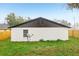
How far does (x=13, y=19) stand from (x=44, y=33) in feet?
0.89

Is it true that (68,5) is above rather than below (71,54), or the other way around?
above

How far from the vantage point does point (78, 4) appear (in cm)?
275

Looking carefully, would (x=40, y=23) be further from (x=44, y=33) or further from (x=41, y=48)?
(x=41, y=48)

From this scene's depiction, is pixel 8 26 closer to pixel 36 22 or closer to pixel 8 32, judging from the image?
pixel 8 32

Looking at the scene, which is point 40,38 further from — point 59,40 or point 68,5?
point 68,5

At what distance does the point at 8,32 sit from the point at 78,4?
23.5 inches

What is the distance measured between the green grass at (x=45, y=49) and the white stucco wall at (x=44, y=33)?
0.14ft

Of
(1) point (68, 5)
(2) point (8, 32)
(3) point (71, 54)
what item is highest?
(1) point (68, 5)

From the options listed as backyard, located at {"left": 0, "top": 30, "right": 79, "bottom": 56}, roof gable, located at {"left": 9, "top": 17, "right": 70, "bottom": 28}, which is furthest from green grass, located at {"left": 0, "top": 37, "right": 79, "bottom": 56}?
roof gable, located at {"left": 9, "top": 17, "right": 70, "bottom": 28}

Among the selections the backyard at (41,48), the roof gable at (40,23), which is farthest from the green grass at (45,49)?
the roof gable at (40,23)

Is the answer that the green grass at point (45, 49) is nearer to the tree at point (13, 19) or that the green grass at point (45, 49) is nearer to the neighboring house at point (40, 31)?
the neighboring house at point (40, 31)

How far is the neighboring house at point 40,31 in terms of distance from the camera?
9.10 ft

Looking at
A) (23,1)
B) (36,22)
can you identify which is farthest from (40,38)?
(23,1)

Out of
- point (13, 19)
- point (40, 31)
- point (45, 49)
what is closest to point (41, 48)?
point (45, 49)
